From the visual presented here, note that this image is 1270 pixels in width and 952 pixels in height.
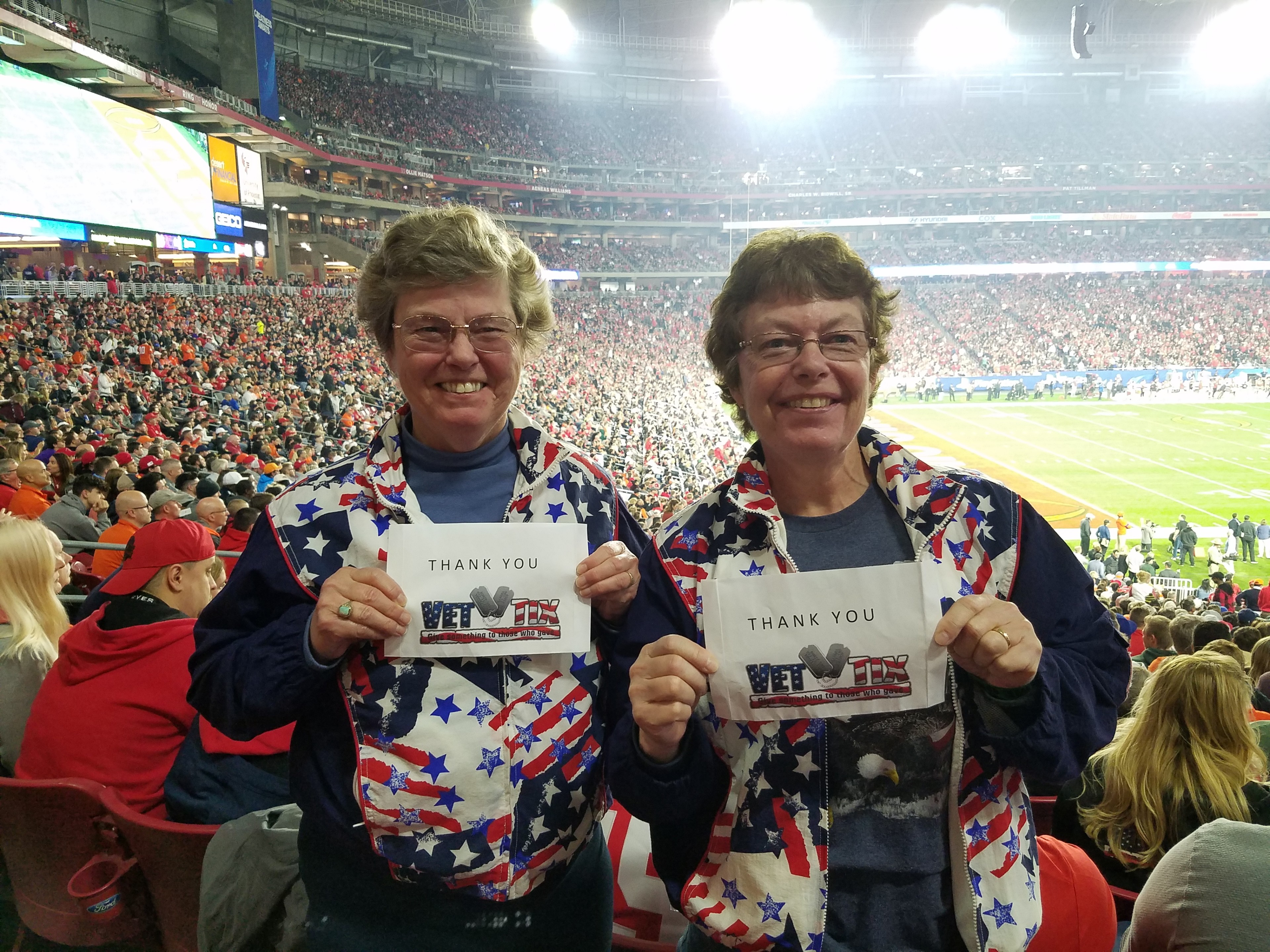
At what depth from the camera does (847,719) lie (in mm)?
1360

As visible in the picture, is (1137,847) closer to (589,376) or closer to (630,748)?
(630,748)

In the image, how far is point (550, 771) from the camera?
151cm

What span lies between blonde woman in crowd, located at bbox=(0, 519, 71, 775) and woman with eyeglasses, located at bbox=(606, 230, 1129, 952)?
7.69ft

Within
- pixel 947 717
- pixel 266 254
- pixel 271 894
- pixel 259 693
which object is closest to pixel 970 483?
pixel 947 717

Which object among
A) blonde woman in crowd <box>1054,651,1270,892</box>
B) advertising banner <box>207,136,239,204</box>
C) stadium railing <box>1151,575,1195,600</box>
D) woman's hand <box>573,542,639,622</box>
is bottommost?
stadium railing <box>1151,575,1195,600</box>

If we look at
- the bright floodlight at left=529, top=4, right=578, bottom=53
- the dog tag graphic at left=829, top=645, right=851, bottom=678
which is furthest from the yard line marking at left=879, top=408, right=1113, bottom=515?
the bright floodlight at left=529, top=4, right=578, bottom=53

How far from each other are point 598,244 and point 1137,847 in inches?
1899

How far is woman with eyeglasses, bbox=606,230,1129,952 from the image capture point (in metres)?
1.28

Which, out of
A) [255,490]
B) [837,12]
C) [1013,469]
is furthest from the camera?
[837,12]

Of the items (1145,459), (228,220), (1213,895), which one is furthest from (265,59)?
(1213,895)

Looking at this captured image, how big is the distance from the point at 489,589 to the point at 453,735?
0.84 ft

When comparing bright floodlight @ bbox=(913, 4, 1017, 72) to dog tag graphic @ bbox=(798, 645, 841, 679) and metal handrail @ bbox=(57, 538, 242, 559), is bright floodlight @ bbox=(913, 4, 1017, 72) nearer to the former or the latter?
metal handrail @ bbox=(57, 538, 242, 559)

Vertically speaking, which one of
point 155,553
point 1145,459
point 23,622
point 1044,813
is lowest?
point 1145,459

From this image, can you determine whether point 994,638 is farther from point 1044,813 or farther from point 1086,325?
point 1086,325
